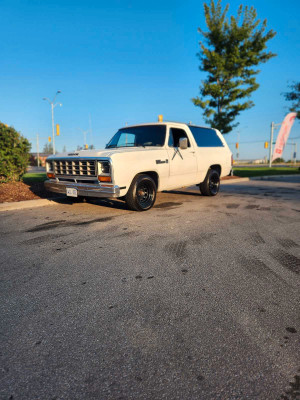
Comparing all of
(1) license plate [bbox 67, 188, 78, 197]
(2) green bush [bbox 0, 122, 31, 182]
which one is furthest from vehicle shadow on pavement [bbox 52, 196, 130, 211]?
(2) green bush [bbox 0, 122, 31, 182]

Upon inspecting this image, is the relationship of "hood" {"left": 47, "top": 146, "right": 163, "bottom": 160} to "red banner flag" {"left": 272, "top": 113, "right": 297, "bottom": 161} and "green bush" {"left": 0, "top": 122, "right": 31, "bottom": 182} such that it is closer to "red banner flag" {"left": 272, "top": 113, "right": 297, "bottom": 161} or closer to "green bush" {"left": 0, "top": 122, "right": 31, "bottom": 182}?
"green bush" {"left": 0, "top": 122, "right": 31, "bottom": 182}

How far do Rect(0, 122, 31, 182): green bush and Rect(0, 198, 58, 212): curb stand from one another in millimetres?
1904

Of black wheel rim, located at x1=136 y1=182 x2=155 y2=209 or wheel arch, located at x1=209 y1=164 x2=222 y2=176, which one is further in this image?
wheel arch, located at x1=209 y1=164 x2=222 y2=176

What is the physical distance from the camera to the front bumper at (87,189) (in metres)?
5.68

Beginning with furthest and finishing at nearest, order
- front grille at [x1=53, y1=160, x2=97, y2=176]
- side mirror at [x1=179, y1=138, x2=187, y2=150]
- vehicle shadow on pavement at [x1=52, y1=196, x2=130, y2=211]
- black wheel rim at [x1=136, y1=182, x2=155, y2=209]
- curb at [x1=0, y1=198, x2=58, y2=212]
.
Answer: vehicle shadow on pavement at [x1=52, y1=196, x2=130, y2=211] → curb at [x1=0, y1=198, x2=58, y2=212] → side mirror at [x1=179, y1=138, x2=187, y2=150] → black wheel rim at [x1=136, y1=182, x2=155, y2=209] → front grille at [x1=53, y1=160, x2=97, y2=176]

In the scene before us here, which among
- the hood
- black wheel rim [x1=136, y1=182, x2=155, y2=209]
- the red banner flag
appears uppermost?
the red banner flag

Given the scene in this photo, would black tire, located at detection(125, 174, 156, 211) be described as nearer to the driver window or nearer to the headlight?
the headlight

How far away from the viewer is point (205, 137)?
8617 millimetres

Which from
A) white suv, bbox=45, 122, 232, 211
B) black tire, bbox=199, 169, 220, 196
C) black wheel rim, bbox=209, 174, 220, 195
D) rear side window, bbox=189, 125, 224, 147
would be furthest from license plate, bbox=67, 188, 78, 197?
black wheel rim, bbox=209, 174, 220, 195

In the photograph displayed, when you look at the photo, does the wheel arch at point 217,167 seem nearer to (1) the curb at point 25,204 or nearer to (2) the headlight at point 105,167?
(2) the headlight at point 105,167

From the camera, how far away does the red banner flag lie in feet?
85.5

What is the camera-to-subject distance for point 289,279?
9.68 feet

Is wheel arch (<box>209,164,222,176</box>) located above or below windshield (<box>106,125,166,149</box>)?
below

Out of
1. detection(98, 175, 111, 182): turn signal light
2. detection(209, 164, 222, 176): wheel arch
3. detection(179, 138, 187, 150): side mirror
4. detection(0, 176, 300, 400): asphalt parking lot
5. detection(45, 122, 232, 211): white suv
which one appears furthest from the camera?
detection(209, 164, 222, 176): wheel arch
